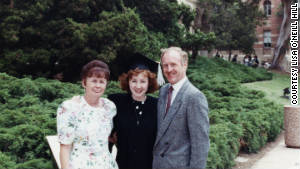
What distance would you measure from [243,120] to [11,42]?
691 cm

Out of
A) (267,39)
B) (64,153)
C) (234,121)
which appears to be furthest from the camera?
(267,39)

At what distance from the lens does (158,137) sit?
105 inches

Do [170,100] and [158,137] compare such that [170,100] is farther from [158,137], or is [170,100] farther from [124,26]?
[124,26]

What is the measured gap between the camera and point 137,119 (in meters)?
2.83

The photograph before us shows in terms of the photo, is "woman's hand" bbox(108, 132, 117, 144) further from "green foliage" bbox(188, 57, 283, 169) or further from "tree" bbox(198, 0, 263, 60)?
"tree" bbox(198, 0, 263, 60)

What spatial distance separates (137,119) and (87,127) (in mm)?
493

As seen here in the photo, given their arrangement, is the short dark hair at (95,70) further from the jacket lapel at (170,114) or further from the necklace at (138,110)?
the jacket lapel at (170,114)

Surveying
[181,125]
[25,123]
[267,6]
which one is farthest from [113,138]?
[267,6]

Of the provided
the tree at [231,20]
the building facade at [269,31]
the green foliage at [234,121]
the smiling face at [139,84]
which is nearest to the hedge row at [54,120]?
the green foliage at [234,121]

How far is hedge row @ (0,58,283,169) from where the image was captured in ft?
14.1

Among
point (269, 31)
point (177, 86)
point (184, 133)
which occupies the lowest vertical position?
point (184, 133)

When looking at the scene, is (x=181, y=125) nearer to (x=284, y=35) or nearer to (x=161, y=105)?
(x=161, y=105)

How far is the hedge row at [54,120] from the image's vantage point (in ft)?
14.1

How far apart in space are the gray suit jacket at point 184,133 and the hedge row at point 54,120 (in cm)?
174
